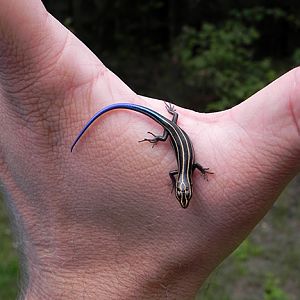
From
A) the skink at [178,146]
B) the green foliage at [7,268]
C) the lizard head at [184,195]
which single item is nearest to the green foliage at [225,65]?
the green foliage at [7,268]

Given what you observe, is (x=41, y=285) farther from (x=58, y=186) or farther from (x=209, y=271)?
(x=209, y=271)

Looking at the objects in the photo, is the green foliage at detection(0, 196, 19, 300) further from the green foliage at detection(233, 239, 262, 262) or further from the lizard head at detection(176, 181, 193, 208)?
the lizard head at detection(176, 181, 193, 208)

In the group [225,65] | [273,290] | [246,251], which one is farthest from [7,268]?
[225,65]

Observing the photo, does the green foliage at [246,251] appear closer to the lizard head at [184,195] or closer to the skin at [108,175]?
the skin at [108,175]

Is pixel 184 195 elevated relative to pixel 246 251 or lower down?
elevated

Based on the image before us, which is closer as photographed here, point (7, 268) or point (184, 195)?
point (184, 195)

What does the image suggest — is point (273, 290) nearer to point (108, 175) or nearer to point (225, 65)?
point (108, 175)

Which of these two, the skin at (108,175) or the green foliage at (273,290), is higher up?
the skin at (108,175)

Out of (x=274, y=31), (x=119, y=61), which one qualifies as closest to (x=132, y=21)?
(x=119, y=61)
